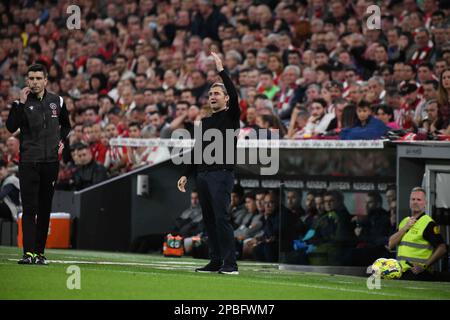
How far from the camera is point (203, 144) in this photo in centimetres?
1118

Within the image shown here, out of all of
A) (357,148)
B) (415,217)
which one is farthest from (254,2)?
(415,217)

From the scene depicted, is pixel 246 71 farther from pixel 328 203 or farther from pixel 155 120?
pixel 328 203

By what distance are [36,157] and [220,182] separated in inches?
81.3

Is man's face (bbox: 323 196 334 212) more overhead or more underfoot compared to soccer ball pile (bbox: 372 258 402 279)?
more overhead

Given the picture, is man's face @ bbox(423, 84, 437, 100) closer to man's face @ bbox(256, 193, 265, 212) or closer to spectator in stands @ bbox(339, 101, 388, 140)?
spectator in stands @ bbox(339, 101, 388, 140)

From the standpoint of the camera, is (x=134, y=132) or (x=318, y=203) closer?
(x=318, y=203)

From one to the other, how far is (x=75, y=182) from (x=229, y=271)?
25.5ft

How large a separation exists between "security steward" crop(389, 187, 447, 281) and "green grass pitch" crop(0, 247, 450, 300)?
512mm

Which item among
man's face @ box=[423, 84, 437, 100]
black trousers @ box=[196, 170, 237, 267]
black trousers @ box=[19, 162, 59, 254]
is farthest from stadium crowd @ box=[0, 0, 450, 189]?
black trousers @ box=[19, 162, 59, 254]

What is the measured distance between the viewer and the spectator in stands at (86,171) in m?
18.5

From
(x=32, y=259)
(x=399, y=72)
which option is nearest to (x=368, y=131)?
(x=399, y=72)

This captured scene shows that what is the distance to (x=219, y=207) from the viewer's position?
11.2 m

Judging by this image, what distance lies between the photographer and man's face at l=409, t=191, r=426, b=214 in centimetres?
1262

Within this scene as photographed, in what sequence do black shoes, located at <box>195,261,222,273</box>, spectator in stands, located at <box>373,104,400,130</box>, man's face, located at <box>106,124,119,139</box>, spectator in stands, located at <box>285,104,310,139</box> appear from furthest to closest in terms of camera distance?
man's face, located at <box>106,124,119,139</box> → spectator in stands, located at <box>285,104,310,139</box> → spectator in stands, located at <box>373,104,400,130</box> → black shoes, located at <box>195,261,222,273</box>
